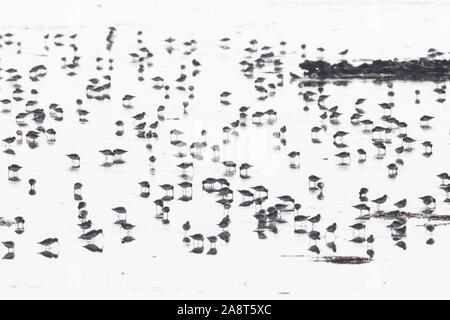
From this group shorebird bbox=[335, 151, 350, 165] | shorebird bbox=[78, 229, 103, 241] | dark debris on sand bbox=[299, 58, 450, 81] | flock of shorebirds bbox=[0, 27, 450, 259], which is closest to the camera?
shorebird bbox=[78, 229, 103, 241]

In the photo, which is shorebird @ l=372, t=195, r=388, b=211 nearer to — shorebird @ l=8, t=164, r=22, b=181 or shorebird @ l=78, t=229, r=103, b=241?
shorebird @ l=78, t=229, r=103, b=241

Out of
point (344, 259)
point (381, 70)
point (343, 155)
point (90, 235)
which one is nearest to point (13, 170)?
point (90, 235)

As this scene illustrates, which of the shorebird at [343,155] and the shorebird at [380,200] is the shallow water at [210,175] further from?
the shorebird at [380,200]

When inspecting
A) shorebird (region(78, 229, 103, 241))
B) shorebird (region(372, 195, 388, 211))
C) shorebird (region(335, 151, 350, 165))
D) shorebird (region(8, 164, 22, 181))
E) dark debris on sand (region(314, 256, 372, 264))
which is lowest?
dark debris on sand (region(314, 256, 372, 264))

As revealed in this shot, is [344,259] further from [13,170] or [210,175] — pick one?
[13,170]

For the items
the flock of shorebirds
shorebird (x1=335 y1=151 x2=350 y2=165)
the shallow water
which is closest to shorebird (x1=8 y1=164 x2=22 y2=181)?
the flock of shorebirds
